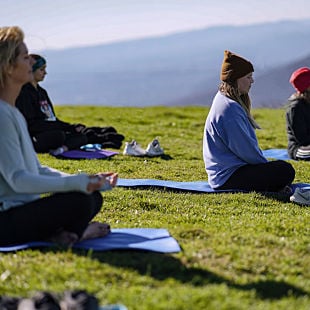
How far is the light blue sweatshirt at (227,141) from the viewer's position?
925 cm

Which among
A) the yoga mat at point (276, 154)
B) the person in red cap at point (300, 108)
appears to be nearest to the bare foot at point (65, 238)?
the person in red cap at point (300, 108)

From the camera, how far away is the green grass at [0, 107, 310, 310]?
5.11 metres

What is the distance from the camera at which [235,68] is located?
948 centimetres

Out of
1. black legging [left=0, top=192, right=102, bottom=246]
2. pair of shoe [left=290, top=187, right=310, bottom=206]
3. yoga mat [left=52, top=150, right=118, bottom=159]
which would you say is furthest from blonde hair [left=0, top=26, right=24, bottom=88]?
yoga mat [left=52, top=150, right=118, bottom=159]

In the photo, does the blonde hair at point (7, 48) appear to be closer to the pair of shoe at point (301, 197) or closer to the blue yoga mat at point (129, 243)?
the blue yoga mat at point (129, 243)

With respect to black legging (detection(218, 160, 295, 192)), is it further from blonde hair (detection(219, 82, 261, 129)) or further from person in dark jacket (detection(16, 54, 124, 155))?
person in dark jacket (detection(16, 54, 124, 155))

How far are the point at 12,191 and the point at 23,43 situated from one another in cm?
129

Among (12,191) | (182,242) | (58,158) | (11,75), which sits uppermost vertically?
(11,75)

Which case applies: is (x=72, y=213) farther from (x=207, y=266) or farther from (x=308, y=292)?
(x=308, y=292)

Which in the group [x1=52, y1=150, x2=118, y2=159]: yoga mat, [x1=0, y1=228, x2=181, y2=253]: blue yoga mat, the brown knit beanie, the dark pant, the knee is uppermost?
the brown knit beanie

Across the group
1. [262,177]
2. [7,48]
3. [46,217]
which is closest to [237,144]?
[262,177]

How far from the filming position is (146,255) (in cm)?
599

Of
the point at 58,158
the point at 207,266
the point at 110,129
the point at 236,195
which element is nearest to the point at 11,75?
the point at 207,266

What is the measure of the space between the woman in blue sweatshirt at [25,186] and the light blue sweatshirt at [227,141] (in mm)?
3221
